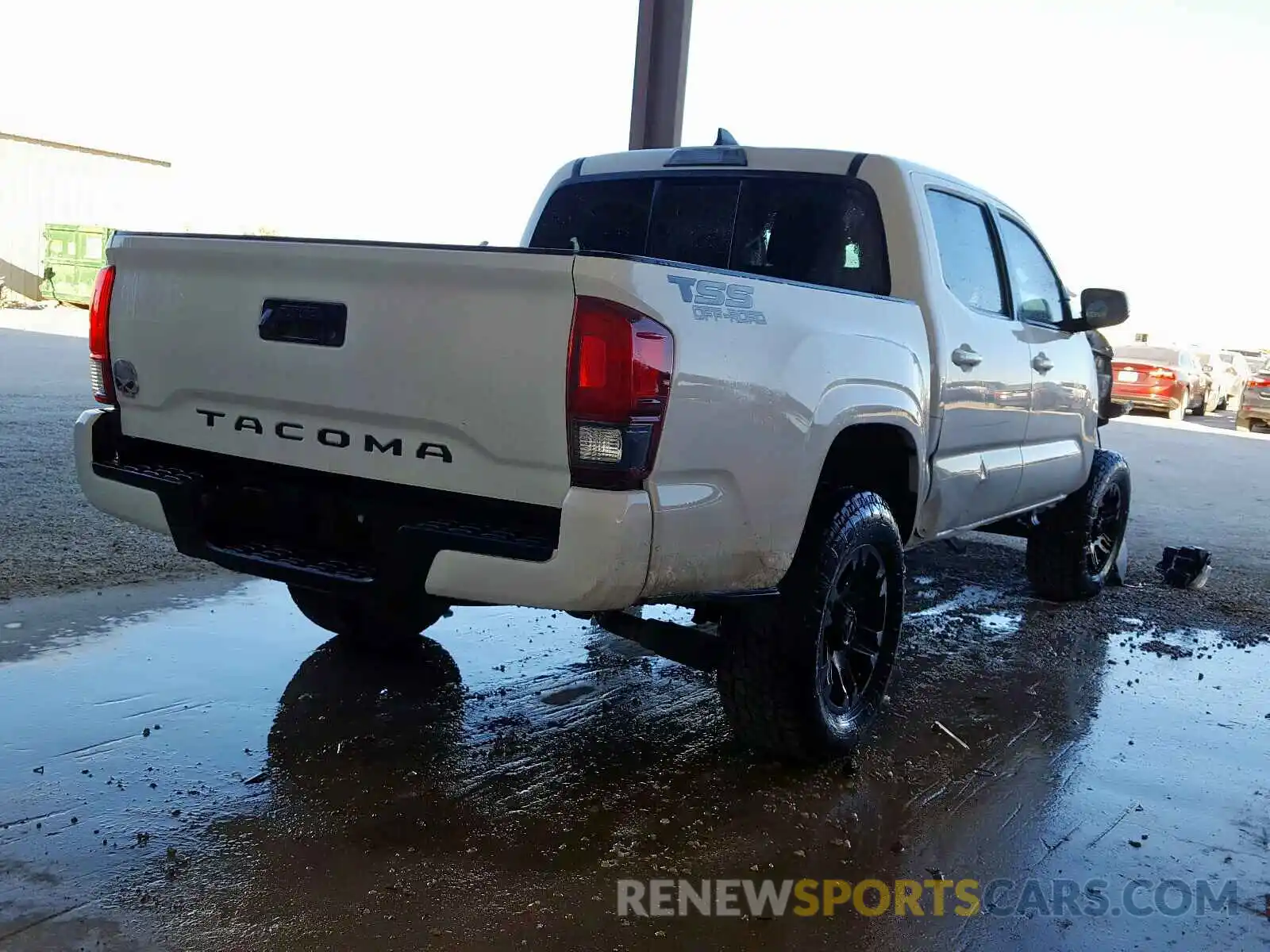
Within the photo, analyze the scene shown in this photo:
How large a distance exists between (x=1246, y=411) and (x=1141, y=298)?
54558 millimetres

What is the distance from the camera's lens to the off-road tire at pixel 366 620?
442 cm

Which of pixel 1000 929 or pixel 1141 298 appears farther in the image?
pixel 1141 298

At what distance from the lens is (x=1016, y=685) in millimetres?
4816

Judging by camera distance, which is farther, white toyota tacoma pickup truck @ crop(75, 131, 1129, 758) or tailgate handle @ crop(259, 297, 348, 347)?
tailgate handle @ crop(259, 297, 348, 347)

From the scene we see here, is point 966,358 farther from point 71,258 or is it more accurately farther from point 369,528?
point 71,258

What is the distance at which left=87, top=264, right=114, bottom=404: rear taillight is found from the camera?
3.45 metres

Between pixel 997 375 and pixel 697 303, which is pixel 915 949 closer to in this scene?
pixel 697 303

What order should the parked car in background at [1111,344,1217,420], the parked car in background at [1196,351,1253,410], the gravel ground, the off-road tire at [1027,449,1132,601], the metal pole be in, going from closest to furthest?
the gravel ground
the off-road tire at [1027,449,1132,601]
the metal pole
the parked car in background at [1111,344,1217,420]
the parked car in background at [1196,351,1253,410]

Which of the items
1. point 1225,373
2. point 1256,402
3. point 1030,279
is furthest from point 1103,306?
point 1225,373

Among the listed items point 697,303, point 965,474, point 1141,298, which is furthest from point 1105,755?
point 1141,298

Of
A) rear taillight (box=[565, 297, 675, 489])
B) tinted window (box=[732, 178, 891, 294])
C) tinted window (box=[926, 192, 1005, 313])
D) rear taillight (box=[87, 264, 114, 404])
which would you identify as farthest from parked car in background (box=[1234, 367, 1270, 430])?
rear taillight (box=[87, 264, 114, 404])

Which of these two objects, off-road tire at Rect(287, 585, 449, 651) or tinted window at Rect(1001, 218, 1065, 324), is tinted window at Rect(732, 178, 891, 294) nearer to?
tinted window at Rect(1001, 218, 1065, 324)

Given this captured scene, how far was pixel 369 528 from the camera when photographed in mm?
3029

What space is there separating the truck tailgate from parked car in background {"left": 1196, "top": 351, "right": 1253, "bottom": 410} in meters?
25.2
